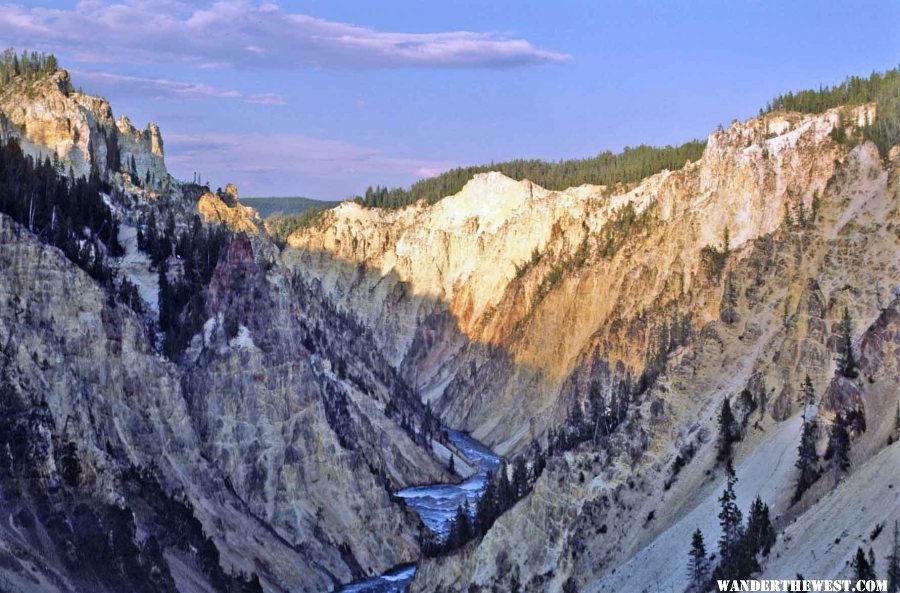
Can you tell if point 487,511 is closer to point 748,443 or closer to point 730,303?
point 730,303

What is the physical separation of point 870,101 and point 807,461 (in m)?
55.0

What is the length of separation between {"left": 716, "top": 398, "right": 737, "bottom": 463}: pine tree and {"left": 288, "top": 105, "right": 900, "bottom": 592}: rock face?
0.75 m

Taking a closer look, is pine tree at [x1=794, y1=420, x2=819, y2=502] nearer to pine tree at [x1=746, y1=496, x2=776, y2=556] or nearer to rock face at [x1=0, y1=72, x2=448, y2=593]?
pine tree at [x1=746, y1=496, x2=776, y2=556]

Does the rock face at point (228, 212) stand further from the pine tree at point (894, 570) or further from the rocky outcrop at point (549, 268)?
the pine tree at point (894, 570)

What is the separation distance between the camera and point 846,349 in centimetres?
6556

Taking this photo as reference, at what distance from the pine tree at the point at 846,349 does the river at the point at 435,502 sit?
24887 millimetres

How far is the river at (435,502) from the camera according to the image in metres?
83.4

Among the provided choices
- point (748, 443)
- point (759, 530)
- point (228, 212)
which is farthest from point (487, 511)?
point (228, 212)

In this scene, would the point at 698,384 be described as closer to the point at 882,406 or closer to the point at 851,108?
the point at 882,406

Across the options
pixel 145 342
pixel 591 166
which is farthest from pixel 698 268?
pixel 591 166

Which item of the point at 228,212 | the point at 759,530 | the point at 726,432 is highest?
the point at 228,212

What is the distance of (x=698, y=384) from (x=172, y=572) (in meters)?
26.5

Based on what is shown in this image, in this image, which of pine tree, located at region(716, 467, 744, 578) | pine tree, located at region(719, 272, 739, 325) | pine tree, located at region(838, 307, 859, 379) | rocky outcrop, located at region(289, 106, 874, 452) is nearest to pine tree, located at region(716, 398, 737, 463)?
pine tree, located at region(716, 467, 744, 578)

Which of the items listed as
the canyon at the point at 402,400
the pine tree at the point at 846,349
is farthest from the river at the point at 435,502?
the pine tree at the point at 846,349
